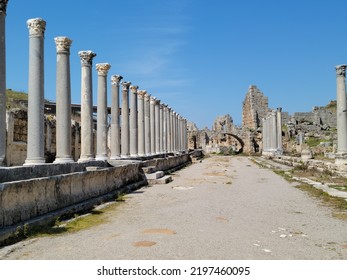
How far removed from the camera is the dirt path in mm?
5352

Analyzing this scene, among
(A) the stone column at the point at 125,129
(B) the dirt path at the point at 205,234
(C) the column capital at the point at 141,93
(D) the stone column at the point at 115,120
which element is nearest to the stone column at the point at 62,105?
(B) the dirt path at the point at 205,234

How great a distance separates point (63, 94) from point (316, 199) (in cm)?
752

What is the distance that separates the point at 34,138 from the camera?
10.0 meters

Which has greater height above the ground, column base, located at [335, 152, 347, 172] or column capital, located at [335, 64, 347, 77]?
column capital, located at [335, 64, 347, 77]

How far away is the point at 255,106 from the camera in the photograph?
66938 millimetres

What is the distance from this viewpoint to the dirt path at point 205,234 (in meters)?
5.35

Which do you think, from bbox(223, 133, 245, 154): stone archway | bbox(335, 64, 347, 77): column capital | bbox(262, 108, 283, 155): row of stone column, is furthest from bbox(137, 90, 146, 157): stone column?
bbox(223, 133, 245, 154): stone archway

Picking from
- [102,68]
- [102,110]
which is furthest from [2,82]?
[102,68]

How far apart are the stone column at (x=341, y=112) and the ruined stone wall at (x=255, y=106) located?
46.4 metres

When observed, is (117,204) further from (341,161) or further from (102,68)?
(341,161)

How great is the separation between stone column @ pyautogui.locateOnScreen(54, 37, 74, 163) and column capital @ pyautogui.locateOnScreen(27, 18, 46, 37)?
4.82ft

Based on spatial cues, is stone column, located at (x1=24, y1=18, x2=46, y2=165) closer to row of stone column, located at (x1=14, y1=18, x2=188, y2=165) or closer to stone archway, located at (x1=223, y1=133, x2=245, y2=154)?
row of stone column, located at (x1=14, y1=18, x2=188, y2=165)

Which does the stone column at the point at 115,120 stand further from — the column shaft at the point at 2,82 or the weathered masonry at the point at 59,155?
the column shaft at the point at 2,82

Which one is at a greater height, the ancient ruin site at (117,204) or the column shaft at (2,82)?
the column shaft at (2,82)
